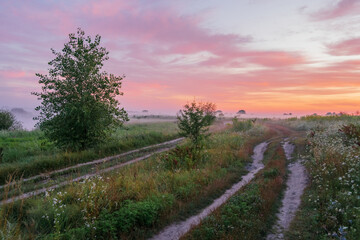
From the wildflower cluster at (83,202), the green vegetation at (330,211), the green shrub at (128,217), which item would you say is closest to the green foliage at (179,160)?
the green shrub at (128,217)

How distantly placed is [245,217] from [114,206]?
14.9 feet

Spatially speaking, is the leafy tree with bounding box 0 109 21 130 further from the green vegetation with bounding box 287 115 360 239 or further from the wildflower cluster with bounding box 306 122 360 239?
the green vegetation with bounding box 287 115 360 239

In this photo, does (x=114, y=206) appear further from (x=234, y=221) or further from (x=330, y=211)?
(x=330, y=211)

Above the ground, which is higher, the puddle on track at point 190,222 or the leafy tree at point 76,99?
the leafy tree at point 76,99

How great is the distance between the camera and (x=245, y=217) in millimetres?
7363

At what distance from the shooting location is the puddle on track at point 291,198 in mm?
7074

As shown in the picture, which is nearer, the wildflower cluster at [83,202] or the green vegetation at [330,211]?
the green vegetation at [330,211]

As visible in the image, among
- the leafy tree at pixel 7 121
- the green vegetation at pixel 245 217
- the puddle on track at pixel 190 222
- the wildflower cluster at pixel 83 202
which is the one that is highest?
the leafy tree at pixel 7 121

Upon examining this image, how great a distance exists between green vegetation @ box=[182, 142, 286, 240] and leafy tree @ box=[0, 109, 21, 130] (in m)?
36.9

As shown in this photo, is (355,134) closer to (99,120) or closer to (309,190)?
(309,190)

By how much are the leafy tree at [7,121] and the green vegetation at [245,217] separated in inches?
1454

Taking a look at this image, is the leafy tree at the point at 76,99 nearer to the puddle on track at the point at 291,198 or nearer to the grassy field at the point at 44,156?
the grassy field at the point at 44,156

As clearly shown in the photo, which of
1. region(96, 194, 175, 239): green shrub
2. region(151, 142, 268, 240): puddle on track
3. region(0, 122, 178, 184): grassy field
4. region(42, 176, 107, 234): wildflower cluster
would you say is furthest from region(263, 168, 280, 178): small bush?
region(0, 122, 178, 184): grassy field

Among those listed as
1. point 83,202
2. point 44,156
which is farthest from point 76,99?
point 83,202
